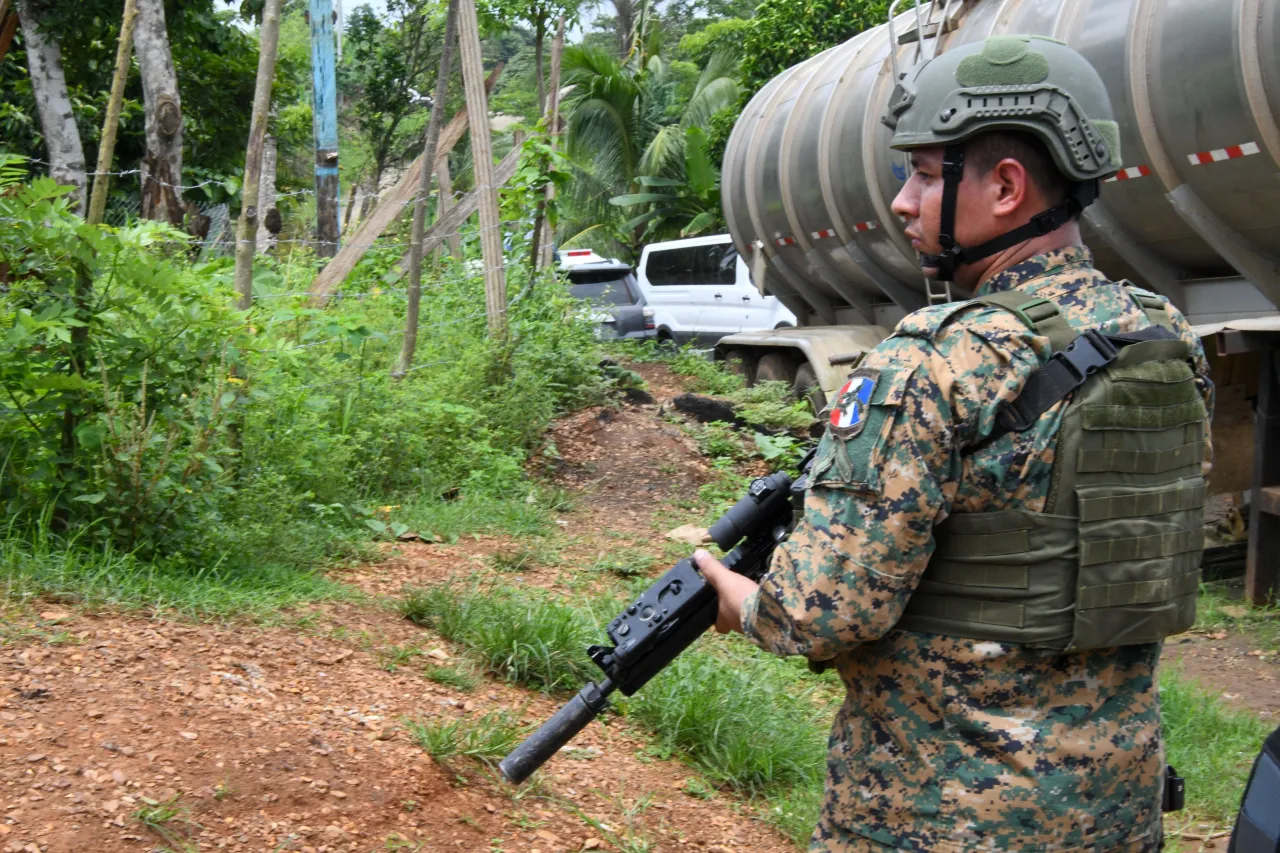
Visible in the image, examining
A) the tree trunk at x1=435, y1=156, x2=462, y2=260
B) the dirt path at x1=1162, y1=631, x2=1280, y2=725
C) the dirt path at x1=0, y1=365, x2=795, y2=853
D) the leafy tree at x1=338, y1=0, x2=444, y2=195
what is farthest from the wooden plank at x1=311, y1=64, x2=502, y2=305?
the leafy tree at x1=338, y1=0, x2=444, y2=195

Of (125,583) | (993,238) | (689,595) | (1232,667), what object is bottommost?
(1232,667)

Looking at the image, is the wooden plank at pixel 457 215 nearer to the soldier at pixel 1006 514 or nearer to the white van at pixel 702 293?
the soldier at pixel 1006 514

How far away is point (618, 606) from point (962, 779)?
10.3 ft

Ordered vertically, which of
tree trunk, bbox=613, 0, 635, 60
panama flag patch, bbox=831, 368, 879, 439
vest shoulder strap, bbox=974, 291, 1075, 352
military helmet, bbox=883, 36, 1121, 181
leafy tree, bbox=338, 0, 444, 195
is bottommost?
panama flag patch, bbox=831, 368, 879, 439

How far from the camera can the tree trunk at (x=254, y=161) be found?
4.78 metres

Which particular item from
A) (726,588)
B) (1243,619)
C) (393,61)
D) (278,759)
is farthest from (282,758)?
(393,61)

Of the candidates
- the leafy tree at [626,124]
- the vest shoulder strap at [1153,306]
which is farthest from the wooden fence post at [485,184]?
the leafy tree at [626,124]

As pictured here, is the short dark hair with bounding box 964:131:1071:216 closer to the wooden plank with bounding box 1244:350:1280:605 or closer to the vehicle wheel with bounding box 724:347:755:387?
the wooden plank with bounding box 1244:350:1280:605

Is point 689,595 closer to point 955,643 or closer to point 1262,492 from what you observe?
point 955,643

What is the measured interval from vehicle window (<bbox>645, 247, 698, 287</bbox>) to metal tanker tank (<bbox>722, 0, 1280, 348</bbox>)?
817 centimetres

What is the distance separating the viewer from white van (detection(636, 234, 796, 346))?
663 inches

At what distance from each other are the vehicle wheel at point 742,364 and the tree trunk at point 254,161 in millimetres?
7493

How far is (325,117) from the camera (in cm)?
1160

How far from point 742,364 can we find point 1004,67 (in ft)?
34.0
